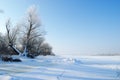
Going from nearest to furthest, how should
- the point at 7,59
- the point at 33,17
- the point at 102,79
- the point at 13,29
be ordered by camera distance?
the point at 102,79 → the point at 7,59 → the point at 33,17 → the point at 13,29

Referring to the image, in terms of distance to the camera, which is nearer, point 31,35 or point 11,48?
point 31,35

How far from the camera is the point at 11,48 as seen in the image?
4291 centimetres

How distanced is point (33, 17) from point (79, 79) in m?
30.5

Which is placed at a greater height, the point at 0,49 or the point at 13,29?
the point at 13,29

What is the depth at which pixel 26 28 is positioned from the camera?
3875 cm

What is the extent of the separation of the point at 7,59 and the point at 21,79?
17681mm

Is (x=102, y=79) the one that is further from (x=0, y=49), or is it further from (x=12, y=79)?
A: (x=0, y=49)

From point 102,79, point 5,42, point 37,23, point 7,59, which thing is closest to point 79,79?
point 102,79

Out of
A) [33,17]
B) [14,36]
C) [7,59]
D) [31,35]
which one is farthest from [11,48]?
[7,59]

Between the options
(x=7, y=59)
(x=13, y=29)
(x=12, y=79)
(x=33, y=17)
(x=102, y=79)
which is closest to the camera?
(x=12, y=79)

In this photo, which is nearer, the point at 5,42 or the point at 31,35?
the point at 31,35

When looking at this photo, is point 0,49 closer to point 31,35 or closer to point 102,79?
point 31,35

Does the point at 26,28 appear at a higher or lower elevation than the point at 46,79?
higher

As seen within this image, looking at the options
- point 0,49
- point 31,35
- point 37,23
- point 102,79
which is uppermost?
point 37,23
